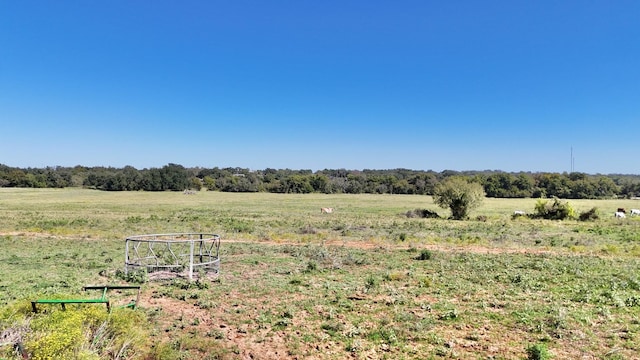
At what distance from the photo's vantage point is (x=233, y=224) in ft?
122

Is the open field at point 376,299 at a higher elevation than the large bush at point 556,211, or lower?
lower

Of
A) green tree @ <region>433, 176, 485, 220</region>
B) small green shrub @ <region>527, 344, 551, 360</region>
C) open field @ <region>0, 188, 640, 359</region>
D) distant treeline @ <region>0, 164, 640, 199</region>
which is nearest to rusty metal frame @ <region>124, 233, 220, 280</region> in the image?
open field @ <region>0, 188, 640, 359</region>

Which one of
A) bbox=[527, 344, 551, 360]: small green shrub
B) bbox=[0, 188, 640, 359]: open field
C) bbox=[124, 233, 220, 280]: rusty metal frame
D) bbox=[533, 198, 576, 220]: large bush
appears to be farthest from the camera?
bbox=[533, 198, 576, 220]: large bush

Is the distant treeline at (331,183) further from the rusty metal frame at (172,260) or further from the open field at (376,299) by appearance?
the rusty metal frame at (172,260)

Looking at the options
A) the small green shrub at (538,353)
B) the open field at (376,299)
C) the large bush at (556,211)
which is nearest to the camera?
the small green shrub at (538,353)

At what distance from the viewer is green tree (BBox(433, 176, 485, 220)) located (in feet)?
151

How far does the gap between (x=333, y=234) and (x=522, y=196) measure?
94783 mm

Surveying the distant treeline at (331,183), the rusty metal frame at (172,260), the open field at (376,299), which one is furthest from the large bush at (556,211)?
the distant treeline at (331,183)

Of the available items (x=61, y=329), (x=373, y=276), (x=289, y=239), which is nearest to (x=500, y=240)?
(x=289, y=239)

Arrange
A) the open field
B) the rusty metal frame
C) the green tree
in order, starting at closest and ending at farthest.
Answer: the open field
the rusty metal frame
the green tree

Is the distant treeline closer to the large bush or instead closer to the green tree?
the large bush

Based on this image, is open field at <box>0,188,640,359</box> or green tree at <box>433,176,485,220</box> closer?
open field at <box>0,188,640,359</box>

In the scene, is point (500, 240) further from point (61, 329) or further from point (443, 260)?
point (61, 329)

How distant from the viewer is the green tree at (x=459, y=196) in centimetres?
4612
